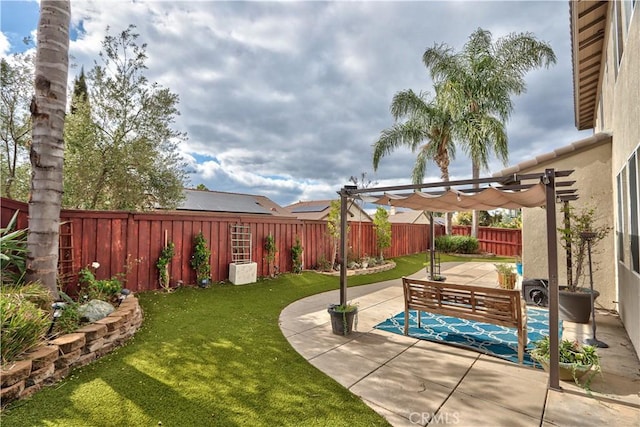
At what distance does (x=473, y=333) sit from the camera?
14.5ft

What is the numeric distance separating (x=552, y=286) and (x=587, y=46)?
615cm

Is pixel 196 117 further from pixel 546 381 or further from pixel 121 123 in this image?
pixel 546 381

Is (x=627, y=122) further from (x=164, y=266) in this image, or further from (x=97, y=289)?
(x=164, y=266)

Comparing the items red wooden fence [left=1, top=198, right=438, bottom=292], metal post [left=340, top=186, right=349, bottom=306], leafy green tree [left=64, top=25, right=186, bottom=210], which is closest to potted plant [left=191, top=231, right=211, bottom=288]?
red wooden fence [left=1, top=198, right=438, bottom=292]

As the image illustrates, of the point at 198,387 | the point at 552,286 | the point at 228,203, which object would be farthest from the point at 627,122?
the point at 228,203

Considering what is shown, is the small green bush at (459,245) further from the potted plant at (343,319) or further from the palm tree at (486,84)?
the potted plant at (343,319)

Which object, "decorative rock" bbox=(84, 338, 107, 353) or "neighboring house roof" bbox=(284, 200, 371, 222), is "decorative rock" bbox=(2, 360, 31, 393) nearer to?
"decorative rock" bbox=(84, 338, 107, 353)

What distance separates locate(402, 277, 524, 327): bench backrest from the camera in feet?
11.3

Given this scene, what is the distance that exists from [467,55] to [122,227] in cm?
1468

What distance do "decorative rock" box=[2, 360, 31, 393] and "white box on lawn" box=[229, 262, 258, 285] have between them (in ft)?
15.6

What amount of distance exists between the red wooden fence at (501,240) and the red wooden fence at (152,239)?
12.1m

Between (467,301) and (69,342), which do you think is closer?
(69,342)

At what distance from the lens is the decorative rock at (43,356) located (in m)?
2.55

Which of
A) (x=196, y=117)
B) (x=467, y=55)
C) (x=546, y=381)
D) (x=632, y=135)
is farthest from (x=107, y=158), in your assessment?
(x=467, y=55)
